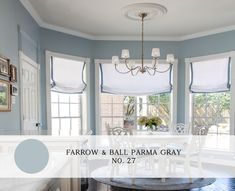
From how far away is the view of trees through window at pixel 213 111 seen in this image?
4.98 metres

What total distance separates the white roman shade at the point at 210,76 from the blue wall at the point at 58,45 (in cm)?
22

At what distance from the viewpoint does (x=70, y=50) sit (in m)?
5.01

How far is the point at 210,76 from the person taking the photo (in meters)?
5.08

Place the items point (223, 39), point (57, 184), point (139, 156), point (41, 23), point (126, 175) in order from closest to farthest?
point (57, 184) < point (139, 156) < point (126, 175) < point (41, 23) < point (223, 39)

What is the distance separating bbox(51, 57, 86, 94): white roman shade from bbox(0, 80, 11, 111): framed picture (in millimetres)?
1817

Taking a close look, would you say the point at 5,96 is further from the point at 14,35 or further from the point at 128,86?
the point at 128,86

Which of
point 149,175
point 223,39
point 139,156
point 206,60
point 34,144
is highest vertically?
point 223,39

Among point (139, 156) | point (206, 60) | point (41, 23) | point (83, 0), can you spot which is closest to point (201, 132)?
point (139, 156)

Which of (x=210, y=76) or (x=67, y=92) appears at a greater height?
(x=210, y=76)

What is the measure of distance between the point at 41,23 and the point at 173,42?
291 cm

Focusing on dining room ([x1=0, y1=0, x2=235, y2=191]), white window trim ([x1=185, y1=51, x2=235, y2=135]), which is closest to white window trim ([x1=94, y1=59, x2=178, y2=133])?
dining room ([x1=0, y1=0, x2=235, y2=191])

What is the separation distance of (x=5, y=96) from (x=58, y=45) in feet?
7.31

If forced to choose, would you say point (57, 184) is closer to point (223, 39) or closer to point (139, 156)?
point (139, 156)

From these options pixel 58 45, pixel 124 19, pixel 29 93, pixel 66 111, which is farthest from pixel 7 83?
pixel 124 19
